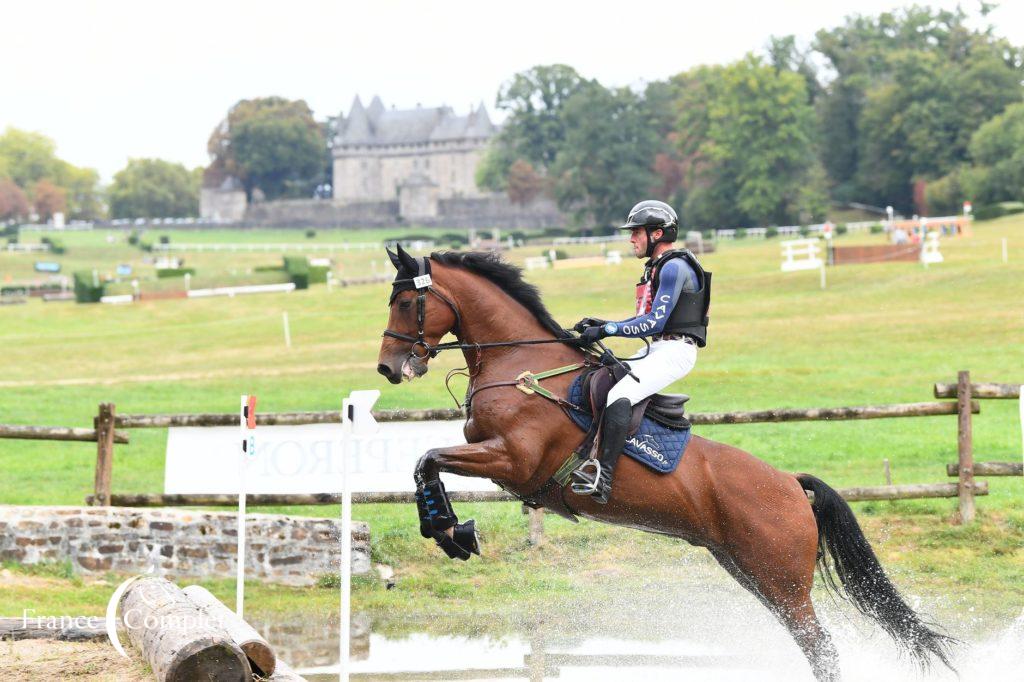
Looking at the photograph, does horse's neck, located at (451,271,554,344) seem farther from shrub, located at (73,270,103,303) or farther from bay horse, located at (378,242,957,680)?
shrub, located at (73,270,103,303)

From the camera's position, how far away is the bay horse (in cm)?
835

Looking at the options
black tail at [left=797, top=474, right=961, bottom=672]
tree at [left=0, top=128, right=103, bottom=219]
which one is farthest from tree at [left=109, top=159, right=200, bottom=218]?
black tail at [left=797, top=474, right=961, bottom=672]

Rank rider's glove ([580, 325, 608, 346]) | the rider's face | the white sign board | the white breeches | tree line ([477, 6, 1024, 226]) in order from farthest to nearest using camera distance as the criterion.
Result: tree line ([477, 6, 1024, 226]) → the white sign board → the rider's face → rider's glove ([580, 325, 608, 346]) → the white breeches

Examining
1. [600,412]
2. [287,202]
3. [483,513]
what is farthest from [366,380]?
[287,202]

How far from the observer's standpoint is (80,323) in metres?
47.9

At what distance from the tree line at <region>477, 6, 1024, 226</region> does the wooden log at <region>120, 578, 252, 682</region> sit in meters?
77.9

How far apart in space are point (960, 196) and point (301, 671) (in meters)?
82.2

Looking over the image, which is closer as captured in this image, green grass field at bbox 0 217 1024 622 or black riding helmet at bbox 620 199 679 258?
black riding helmet at bbox 620 199 679 258

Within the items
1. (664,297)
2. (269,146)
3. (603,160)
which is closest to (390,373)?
(664,297)

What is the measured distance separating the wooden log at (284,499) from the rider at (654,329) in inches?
156

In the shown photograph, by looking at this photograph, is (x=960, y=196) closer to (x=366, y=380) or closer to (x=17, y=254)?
(x=366, y=380)

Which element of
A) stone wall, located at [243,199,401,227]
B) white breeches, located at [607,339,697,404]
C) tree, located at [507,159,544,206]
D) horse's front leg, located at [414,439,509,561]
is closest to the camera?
horse's front leg, located at [414,439,509,561]

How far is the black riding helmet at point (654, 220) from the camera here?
28.2ft

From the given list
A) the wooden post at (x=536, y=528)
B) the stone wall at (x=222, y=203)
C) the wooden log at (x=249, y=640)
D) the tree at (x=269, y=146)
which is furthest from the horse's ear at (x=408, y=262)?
the tree at (x=269, y=146)
